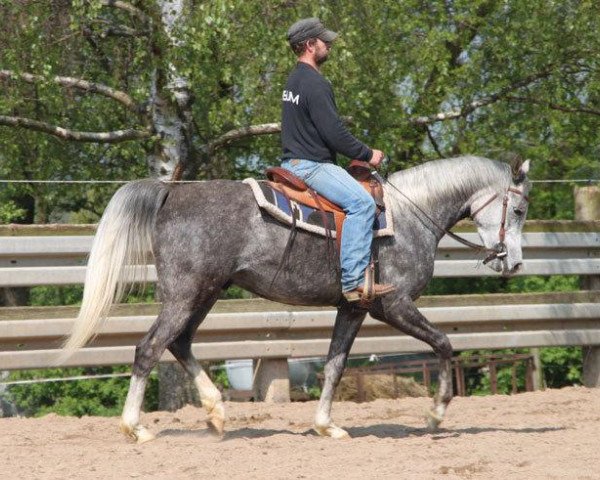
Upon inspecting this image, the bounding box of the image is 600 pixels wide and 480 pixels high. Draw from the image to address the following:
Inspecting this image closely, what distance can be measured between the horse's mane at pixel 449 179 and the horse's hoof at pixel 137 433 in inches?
95.8

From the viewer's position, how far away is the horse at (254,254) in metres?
7.84

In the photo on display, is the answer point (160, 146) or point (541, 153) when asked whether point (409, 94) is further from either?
point (160, 146)

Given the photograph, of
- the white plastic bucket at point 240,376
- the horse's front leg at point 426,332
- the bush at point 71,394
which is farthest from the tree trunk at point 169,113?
the bush at point 71,394

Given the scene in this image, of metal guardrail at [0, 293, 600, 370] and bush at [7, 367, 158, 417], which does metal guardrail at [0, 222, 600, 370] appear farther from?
bush at [7, 367, 158, 417]

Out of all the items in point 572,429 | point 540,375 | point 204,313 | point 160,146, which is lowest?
point 540,375

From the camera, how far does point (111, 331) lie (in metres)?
9.68

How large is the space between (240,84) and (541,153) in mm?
4509

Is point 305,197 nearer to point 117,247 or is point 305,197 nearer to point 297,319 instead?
point 117,247

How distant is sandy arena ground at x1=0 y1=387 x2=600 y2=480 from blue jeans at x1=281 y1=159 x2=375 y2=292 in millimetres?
Result: 1105

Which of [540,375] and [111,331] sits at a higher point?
[111,331]

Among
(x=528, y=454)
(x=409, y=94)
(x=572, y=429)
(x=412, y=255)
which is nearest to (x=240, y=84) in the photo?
(x=409, y=94)

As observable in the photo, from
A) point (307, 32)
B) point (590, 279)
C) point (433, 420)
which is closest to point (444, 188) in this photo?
point (307, 32)

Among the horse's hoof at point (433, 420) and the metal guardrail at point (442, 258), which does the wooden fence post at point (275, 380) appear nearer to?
the metal guardrail at point (442, 258)

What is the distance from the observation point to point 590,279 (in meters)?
11.6
